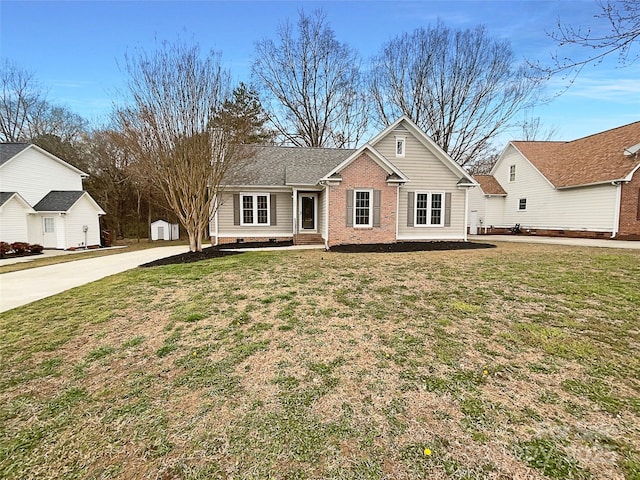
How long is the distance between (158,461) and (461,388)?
8.95 feet

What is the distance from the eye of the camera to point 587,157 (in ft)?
62.7

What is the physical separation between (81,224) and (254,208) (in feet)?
39.6

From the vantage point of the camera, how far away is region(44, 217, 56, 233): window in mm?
18172

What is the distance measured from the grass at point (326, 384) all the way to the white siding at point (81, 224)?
50.8ft

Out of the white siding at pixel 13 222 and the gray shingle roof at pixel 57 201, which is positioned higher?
the gray shingle roof at pixel 57 201

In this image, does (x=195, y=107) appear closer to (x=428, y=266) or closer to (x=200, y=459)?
(x=428, y=266)

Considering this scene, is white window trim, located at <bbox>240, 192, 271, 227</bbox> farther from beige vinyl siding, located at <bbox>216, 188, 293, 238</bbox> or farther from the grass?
the grass

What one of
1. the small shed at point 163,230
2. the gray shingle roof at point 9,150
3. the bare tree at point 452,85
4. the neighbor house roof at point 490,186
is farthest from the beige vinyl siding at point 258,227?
the neighbor house roof at point 490,186

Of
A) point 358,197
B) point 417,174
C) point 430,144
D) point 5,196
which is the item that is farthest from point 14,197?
point 430,144

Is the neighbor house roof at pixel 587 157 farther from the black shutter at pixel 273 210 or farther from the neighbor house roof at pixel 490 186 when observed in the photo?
the black shutter at pixel 273 210

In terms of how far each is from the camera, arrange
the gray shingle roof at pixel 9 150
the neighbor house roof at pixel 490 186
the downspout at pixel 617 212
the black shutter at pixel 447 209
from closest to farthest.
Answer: the black shutter at pixel 447 209, the downspout at pixel 617 212, the gray shingle roof at pixel 9 150, the neighbor house roof at pixel 490 186

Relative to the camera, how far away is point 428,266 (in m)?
8.74

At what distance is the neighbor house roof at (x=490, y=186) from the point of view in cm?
2322

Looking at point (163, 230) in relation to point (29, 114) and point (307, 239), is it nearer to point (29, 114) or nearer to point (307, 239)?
point (307, 239)
